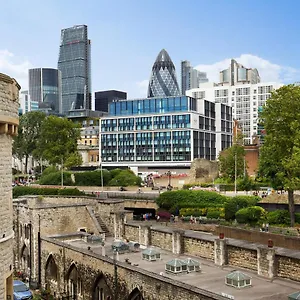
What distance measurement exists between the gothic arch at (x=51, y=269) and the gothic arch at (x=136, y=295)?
33.4 ft

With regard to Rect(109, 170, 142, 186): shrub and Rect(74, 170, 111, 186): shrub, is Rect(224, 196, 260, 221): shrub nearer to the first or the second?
Rect(109, 170, 142, 186): shrub

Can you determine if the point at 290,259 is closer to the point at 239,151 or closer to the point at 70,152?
the point at 239,151

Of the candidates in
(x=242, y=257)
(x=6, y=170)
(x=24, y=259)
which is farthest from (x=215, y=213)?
(x=6, y=170)

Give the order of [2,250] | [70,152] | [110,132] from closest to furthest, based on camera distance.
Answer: [2,250] < [70,152] < [110,132]

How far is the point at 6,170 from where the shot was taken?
18359 millimetres

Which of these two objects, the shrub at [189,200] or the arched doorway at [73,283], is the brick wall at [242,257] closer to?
the arched doorway at [73,283]

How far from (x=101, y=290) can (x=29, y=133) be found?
215ft

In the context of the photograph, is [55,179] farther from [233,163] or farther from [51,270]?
[51,270]

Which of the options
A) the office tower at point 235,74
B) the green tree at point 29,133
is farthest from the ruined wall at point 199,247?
the office tower at point 235,74

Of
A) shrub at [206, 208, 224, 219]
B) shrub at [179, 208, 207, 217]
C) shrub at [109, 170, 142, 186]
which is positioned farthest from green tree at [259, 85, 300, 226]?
shrub at [109, 170, 142, 186]

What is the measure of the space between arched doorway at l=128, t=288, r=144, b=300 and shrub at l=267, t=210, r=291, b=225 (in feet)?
59.7

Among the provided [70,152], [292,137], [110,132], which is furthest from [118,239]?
[110,132]

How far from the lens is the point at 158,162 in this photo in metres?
90.5

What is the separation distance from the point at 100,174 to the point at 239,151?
19448 millimetres
